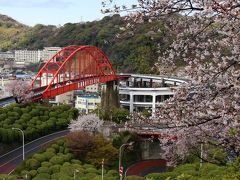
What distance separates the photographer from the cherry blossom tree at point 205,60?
5840 mm

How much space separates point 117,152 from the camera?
1177 inches

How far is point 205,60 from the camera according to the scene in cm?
649

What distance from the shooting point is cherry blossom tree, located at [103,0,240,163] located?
19.2 ft

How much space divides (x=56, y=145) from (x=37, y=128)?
4371 mm

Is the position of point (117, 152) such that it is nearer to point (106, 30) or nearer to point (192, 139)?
point (192, 139)

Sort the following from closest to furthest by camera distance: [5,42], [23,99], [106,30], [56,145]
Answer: [56,145] → [23,99] → [106,30] → [5,42]

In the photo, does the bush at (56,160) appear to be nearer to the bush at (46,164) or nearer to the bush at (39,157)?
the bush at (46,164)

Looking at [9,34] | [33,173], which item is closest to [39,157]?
[33,173]

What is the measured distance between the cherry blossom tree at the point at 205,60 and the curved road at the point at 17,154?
20930mm

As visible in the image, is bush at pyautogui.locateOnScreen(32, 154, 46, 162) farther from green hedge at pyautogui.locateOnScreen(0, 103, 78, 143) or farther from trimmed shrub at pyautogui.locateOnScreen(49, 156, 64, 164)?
green hedge at pyautogui.locateOnScreen(0, 103, 78, 143)

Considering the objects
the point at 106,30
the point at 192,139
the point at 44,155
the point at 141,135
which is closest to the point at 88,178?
the point at 44,155

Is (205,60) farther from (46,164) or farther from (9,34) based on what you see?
(9,34)

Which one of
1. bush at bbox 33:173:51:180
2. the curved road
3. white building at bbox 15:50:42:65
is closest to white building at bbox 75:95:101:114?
the curved road

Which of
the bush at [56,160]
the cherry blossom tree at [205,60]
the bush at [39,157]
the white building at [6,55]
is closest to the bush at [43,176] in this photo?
the bush at [56,160]
